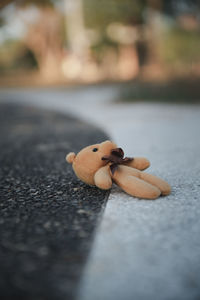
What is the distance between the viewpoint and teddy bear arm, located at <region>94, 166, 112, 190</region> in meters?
2.13

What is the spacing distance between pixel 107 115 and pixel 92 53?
15.8 m

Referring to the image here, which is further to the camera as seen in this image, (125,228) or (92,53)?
(92,53)

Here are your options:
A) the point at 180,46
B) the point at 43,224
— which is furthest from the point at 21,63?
the point at 43,224

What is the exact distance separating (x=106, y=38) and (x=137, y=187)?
19759 millimetres

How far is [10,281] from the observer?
54.2 inches

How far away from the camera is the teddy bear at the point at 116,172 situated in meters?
2.16

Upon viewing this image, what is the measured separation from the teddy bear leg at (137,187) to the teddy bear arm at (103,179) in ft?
0.30

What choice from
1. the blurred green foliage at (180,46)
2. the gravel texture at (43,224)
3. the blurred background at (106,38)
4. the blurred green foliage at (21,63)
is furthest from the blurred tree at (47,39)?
the gravel texture at (43,224)

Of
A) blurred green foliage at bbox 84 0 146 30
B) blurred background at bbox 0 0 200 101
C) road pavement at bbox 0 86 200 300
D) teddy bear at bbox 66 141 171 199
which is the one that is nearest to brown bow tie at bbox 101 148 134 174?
teddy bear at bbox 66 141 171 199

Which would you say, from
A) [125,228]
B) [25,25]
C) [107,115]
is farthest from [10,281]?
[25,25]

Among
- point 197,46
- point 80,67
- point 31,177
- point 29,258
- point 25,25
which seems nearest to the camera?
point 29,258

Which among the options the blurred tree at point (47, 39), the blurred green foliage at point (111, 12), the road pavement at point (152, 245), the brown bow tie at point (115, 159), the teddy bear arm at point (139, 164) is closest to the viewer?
the road pavement at point (152, 245)

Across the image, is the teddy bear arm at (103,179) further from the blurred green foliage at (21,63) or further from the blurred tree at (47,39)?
the blurred green foliage at (21,63)

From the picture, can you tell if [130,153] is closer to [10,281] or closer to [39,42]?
[10,281]
